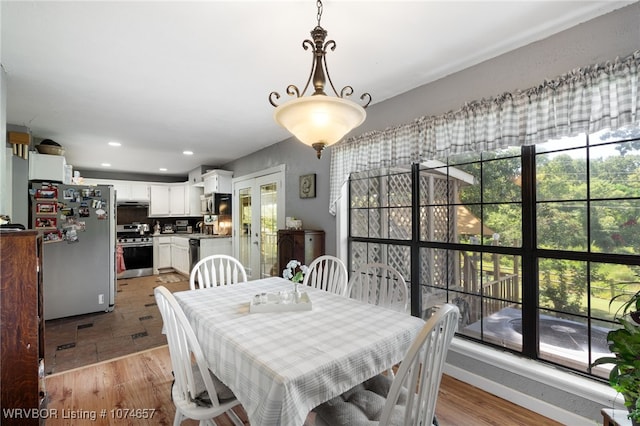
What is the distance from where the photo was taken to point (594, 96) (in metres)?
1.58

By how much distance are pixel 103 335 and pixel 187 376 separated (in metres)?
2.62

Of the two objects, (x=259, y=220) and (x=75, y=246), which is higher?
(x=259, y=220)

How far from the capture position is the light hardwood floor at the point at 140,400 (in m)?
1.81

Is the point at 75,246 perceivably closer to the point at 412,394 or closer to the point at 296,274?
the point at 296,274

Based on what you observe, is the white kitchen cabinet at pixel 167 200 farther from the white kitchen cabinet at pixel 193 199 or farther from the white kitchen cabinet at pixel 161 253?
the white kitchen cabinet at pixel 161 253

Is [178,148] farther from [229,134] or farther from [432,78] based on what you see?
[432,78]

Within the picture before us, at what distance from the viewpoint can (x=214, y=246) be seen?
544cm

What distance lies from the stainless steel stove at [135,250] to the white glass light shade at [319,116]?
236 inches

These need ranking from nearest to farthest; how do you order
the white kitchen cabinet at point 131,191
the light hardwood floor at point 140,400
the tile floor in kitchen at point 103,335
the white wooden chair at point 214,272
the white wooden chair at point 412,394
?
1. the white wooden chair at point 412,394
2. the light hardwood floor at point 140,400
3. the white wooden chair at point 214,272
4. the tile floor in kitchen at point 103,335
5. the white kitchen cabinet at point 131,191

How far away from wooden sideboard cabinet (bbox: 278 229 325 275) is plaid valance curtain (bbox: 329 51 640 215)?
3.56 feet

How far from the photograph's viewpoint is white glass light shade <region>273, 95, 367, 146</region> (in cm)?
129

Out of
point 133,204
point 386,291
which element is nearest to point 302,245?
point 386,291

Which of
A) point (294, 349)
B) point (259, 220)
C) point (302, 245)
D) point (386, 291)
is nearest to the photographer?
point (294, 349)

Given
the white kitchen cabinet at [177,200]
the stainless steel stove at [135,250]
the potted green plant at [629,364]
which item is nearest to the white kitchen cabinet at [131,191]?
the white kitchen cabinet at [177,200]
